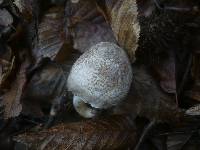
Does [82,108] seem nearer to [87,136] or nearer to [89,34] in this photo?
[87,136]

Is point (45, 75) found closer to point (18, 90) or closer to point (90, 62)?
point (18, 90)

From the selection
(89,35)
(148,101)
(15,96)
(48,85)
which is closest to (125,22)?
(89,35)

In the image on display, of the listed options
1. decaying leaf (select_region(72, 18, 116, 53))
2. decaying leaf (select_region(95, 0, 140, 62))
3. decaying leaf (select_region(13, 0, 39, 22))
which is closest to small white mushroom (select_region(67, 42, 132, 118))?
decaying leaf (select_region(95, 0, 140, 62))

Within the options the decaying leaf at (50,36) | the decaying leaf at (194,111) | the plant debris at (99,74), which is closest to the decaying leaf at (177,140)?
the plant debris at (99,74)

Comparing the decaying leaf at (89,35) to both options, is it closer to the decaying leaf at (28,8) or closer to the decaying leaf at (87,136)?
the decaying leaf at (28,8)

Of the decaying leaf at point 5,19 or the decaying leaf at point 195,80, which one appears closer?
the decaying leaf at point 195,80
